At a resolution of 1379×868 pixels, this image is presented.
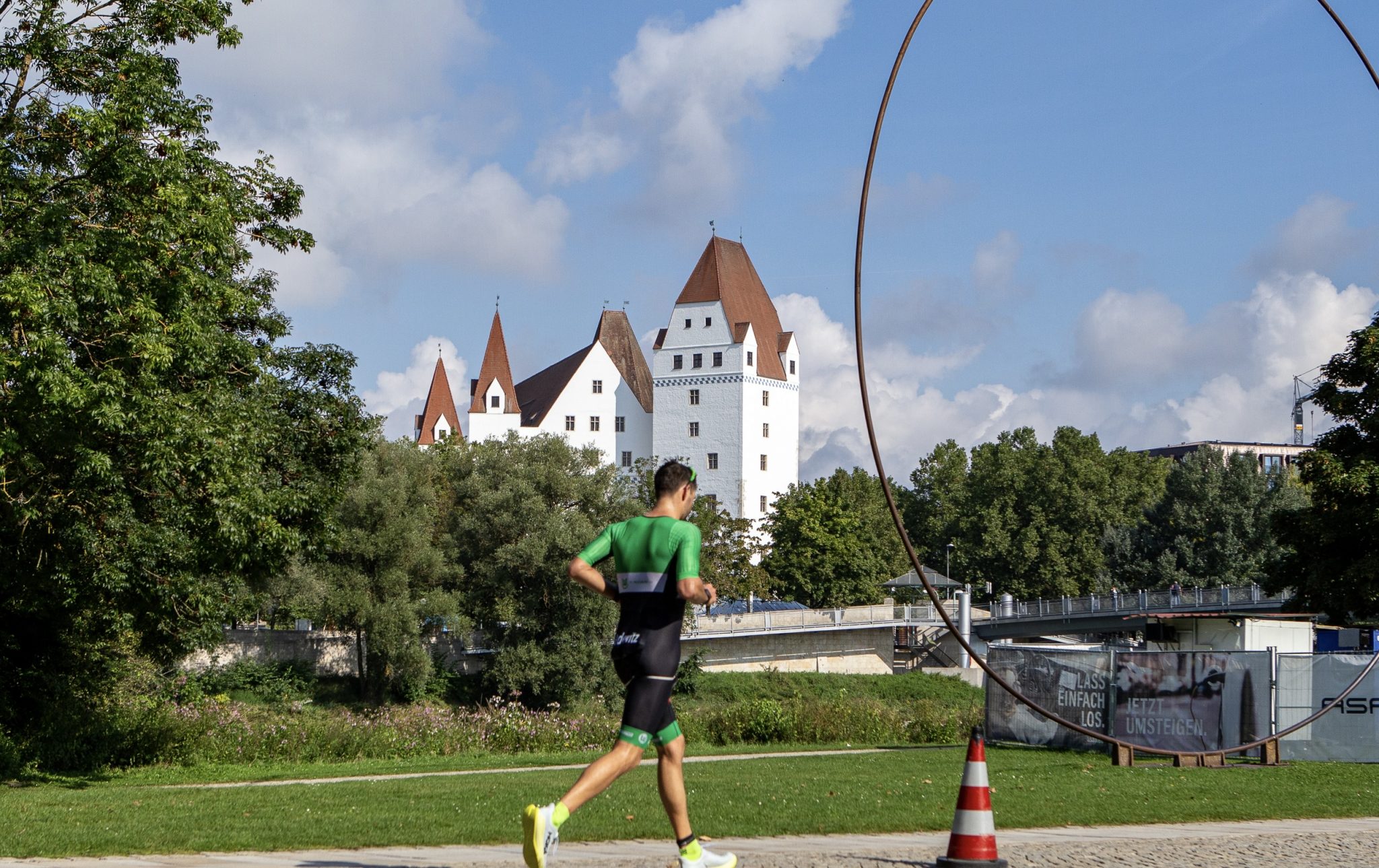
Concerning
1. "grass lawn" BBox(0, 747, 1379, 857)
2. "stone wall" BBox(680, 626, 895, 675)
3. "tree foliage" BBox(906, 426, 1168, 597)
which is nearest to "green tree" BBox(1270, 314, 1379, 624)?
"grass lawn" BBox(0, 747, 1379, 857)

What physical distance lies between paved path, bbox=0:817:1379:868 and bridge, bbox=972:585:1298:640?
194ft

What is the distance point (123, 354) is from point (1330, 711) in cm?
1760

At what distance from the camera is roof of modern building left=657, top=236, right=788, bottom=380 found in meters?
120

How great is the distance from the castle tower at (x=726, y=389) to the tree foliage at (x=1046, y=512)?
17.0 m

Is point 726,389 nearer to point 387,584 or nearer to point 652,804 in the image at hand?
point 387,584

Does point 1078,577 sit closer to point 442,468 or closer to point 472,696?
point 442,468

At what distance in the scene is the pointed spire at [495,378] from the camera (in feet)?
423

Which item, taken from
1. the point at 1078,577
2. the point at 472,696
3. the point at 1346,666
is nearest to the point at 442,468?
the point at 472,696

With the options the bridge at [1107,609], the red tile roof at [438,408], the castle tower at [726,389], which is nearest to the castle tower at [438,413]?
the red tile roof at [438,408]

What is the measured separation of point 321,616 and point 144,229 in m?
37.1

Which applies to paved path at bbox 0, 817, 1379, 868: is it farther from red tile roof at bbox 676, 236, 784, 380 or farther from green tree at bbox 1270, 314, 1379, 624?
red tile roof at bbox 676, 236, 784, 380

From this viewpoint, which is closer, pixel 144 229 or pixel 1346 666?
pixel 144 229

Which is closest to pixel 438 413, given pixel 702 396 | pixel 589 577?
pixel 702 396

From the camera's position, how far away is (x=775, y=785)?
1534cm
